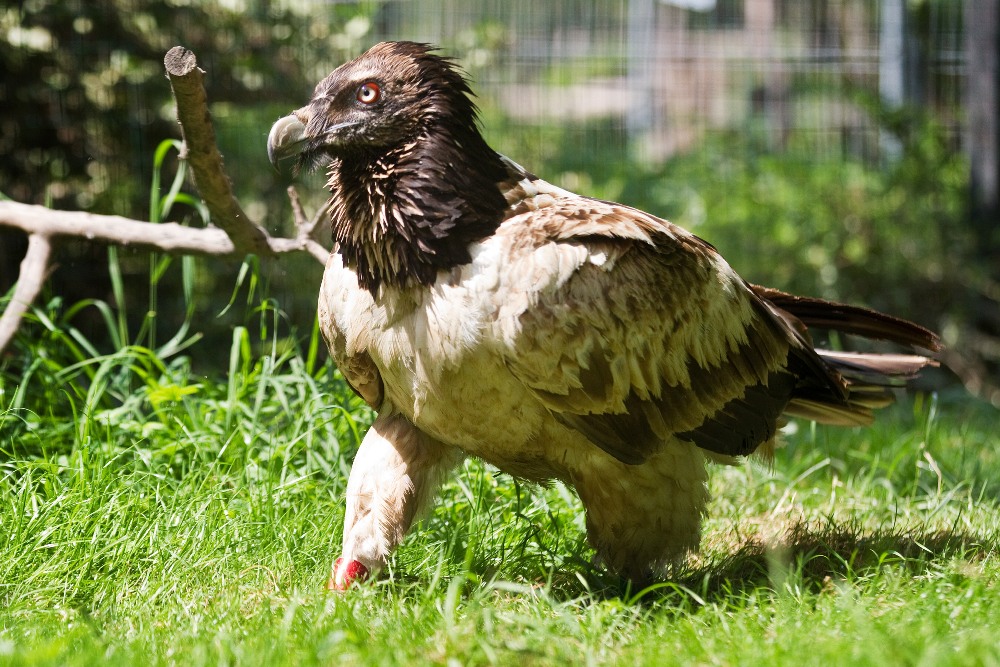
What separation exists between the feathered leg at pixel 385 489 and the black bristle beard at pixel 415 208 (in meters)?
0.54

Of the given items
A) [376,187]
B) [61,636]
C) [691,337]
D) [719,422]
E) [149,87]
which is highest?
[149,87]

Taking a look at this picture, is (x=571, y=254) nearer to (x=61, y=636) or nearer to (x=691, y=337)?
(x=691, y=337)

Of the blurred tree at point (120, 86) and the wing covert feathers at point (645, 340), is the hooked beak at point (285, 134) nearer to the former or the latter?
the wing covert feathers at point (645, 340)

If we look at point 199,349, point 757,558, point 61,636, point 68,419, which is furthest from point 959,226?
point 61,636

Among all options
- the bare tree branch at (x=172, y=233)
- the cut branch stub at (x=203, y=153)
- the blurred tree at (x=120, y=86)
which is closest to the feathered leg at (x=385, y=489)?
the bare tree branch at (x=172, y=233)

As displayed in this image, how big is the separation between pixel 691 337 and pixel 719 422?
1.17 ft

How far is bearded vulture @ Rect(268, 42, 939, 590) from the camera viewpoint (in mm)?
2898

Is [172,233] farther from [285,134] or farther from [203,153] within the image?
[285,134]

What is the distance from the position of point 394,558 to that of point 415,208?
109cm

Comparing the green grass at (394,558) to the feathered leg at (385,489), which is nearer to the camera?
the green grass at (394,558)

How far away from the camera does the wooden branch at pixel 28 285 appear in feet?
13.0

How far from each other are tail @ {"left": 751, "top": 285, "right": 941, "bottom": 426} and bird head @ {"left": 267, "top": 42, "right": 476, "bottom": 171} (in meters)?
1.44

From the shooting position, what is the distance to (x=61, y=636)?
2533 millimetres

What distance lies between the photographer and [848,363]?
3971 mm
